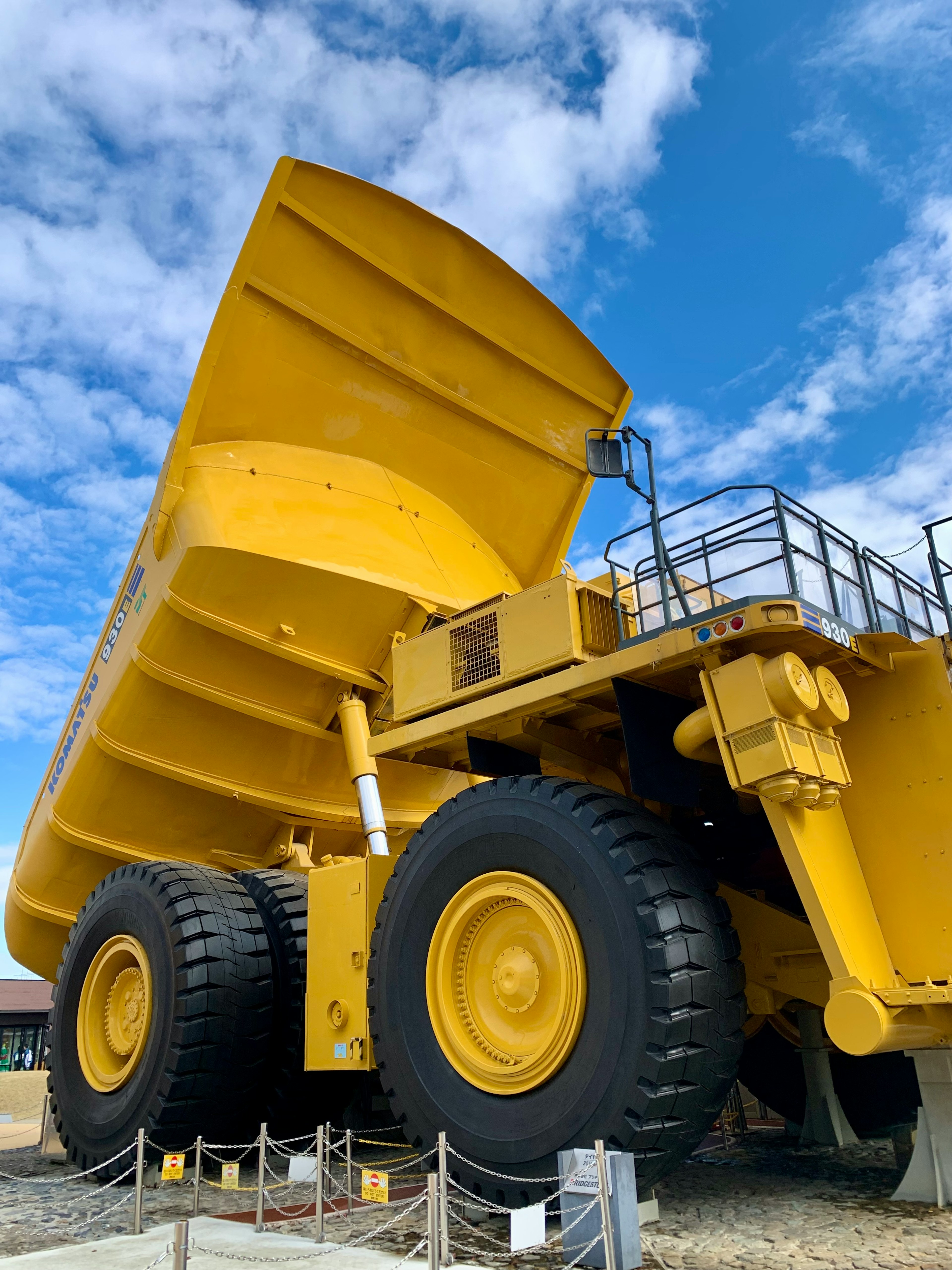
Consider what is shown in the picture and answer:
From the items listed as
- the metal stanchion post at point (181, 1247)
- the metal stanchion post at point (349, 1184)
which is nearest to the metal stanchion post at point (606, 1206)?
the metal stanchion post at point (181, 1247)

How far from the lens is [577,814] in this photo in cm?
461

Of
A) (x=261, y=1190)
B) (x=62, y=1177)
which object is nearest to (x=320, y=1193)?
(x=261, y=1190)

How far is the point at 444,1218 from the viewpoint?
398cm

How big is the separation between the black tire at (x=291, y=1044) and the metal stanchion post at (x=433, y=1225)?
292cm

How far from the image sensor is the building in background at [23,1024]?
968 inches

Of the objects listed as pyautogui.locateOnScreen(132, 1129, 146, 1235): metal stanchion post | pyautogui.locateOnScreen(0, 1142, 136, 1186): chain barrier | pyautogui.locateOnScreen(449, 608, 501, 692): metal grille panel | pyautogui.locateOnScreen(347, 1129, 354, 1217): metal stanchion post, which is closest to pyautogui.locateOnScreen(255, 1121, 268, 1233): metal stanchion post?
pyautogui.locateOnScreen(347, 1129, 354, 1217): metal stanchion post

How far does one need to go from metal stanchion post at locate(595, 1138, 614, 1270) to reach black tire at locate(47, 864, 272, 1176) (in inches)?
144

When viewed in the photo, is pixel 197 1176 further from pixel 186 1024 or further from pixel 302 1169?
pixel 186 1024

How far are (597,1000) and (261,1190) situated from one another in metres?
2.30

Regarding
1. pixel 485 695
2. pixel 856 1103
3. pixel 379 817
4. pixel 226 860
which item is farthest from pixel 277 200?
pixel 856 1103

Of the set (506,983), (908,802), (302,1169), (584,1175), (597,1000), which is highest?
(908,802)

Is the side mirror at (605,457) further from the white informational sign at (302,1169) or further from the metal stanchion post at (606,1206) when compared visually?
the white informational sign at (302,1169)

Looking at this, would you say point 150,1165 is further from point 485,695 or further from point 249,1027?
point 485,695

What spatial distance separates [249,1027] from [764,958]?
12.2ft
